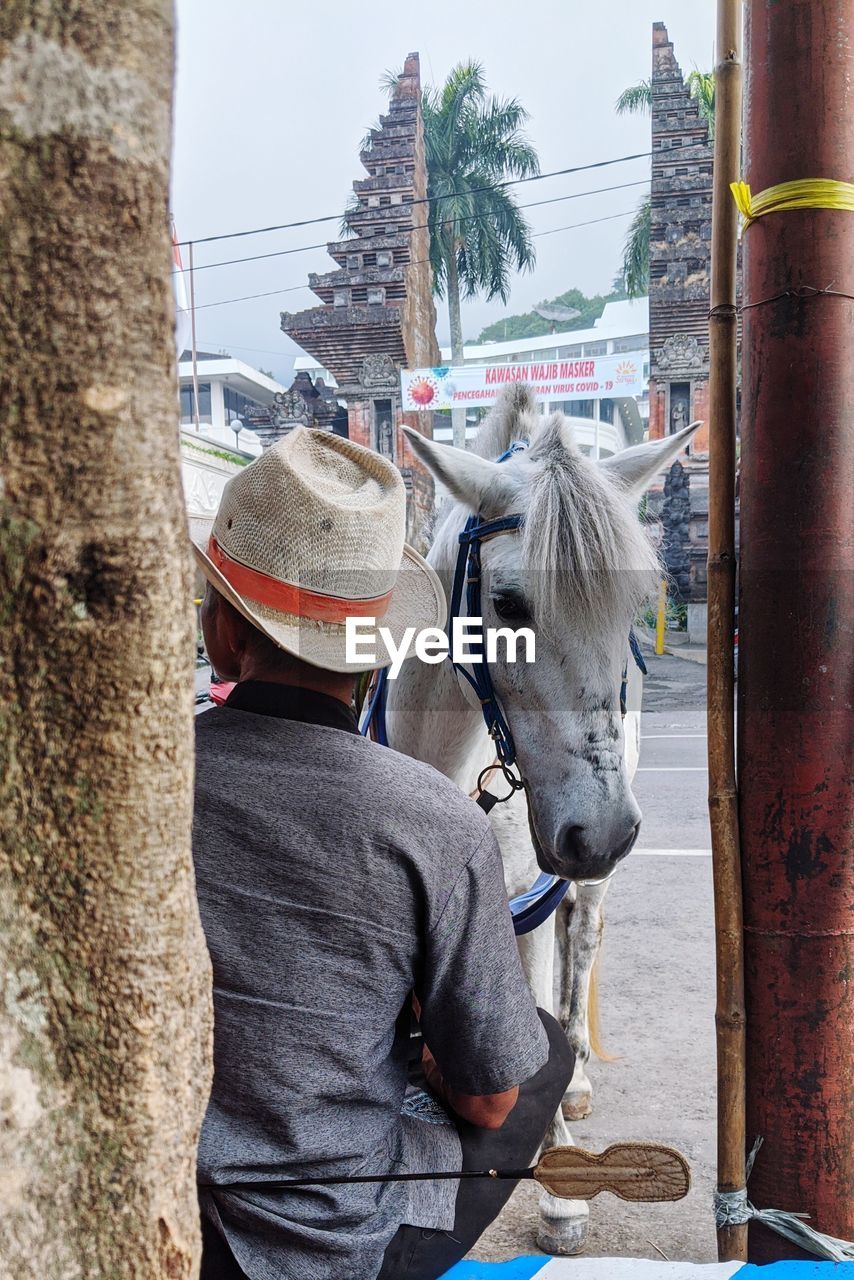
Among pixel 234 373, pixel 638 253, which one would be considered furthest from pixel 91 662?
pixel 234 373

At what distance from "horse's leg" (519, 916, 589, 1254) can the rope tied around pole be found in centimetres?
72

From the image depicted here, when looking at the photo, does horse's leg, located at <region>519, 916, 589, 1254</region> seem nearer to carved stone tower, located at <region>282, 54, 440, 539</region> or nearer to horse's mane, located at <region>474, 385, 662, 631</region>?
horse's mane, located at <region>474, 385, 662, 631</region>

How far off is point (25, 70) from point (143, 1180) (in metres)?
0.82

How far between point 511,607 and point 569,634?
0.16 metres

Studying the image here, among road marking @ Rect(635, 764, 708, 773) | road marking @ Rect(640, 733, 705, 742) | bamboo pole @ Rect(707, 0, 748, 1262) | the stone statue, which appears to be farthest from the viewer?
the stone statue

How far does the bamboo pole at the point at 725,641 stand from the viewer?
6.19ft

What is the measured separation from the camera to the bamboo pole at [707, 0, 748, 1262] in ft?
6.19

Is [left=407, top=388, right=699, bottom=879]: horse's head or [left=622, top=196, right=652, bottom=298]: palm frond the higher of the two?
[left=622, top=196, right=652, bottom=298]: palm frond

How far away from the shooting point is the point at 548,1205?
8.64 ft

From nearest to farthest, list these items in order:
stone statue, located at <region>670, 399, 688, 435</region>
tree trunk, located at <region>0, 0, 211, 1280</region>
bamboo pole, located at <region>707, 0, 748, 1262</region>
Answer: tree trunk, located at <region>0, 0, 211, 1280</region>
bamboo pole, located at <region>707, 0, 748, 1262</region>
stone statue, located at <region>670, 399, 688, 435</region>

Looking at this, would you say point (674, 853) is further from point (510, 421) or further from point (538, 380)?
point (538, 380)

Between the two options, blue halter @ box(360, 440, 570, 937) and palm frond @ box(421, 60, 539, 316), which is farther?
palm frond @ box(421, 60, 539, 316)

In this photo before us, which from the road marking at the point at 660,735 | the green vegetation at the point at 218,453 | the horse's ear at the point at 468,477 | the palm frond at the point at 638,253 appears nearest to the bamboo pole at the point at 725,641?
the horse's ear at the point at 468,477

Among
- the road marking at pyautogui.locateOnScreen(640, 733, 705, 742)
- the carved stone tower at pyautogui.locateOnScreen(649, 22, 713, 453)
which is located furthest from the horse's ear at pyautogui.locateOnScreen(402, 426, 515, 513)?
the carved stone tower at pyautogui.locateOnScreen(649, 22, 713, 453)
